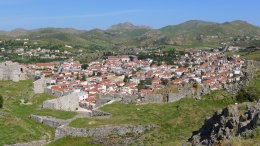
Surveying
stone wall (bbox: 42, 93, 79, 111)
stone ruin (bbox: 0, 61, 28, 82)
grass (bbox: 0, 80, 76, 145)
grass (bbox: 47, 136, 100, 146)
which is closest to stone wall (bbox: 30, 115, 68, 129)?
grass (bbox: 0, 80, 76, 145)

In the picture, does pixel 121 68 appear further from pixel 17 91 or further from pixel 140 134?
pixel 140 134

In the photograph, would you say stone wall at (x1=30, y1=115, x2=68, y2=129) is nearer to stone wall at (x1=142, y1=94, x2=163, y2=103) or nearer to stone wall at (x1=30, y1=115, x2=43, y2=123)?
stone wall at (x1=30, y1=115, x2=43, y2=123)

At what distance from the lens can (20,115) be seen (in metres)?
32.2

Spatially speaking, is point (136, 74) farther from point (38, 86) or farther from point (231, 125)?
point (231, 125)

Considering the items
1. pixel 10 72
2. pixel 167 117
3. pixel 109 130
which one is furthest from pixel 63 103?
pixel 10 72

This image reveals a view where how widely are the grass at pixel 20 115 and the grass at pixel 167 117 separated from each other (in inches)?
157

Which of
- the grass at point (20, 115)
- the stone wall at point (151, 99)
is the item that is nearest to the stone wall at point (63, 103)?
the grass at point (20, 115)

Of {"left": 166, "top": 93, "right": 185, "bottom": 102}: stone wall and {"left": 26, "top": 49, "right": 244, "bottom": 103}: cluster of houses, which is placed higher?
{"left": 166, "top": 93, "right": 185, "bottom": 102}: stone wall

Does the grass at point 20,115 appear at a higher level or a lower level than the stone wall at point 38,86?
lower

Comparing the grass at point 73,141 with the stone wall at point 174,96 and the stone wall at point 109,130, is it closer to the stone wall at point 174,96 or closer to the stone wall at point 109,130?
the stone wall at point 109,130

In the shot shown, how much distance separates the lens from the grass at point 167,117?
71.0 ft

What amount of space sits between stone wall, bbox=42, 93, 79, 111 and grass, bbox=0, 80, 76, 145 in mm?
1379

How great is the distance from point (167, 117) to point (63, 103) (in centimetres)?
1532

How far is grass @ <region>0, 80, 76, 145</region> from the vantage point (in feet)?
81.9
